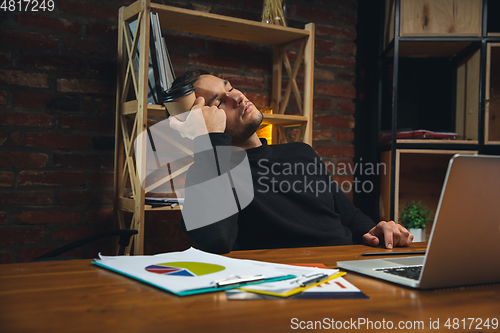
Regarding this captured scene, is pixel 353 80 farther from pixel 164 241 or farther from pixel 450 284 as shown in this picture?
pixel 450 284

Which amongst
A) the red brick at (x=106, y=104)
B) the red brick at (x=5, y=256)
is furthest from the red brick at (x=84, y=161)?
the red brick at (x=5, y=256)

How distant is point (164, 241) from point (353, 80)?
5.12 feet

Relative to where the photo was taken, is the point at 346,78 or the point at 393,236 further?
the point at 346,78

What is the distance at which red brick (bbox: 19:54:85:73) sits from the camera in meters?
1.77

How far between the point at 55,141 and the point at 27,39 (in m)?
0.47

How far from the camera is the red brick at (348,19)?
249 cm

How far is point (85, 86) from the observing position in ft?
6.11

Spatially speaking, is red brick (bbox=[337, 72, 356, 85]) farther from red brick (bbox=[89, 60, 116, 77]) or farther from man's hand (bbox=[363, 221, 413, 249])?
man's hand (bbox=[363, 221, 413, 249])

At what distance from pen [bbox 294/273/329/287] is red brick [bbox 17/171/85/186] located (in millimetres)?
1583

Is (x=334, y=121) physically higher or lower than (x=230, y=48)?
lower

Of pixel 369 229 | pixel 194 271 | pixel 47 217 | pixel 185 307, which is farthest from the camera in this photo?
pixel 47 217

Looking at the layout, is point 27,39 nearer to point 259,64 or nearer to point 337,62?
point 259,64

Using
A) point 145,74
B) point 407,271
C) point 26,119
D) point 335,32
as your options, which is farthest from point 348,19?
point 407,271

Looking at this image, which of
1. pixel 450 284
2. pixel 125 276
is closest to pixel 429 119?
pixel 450 284
